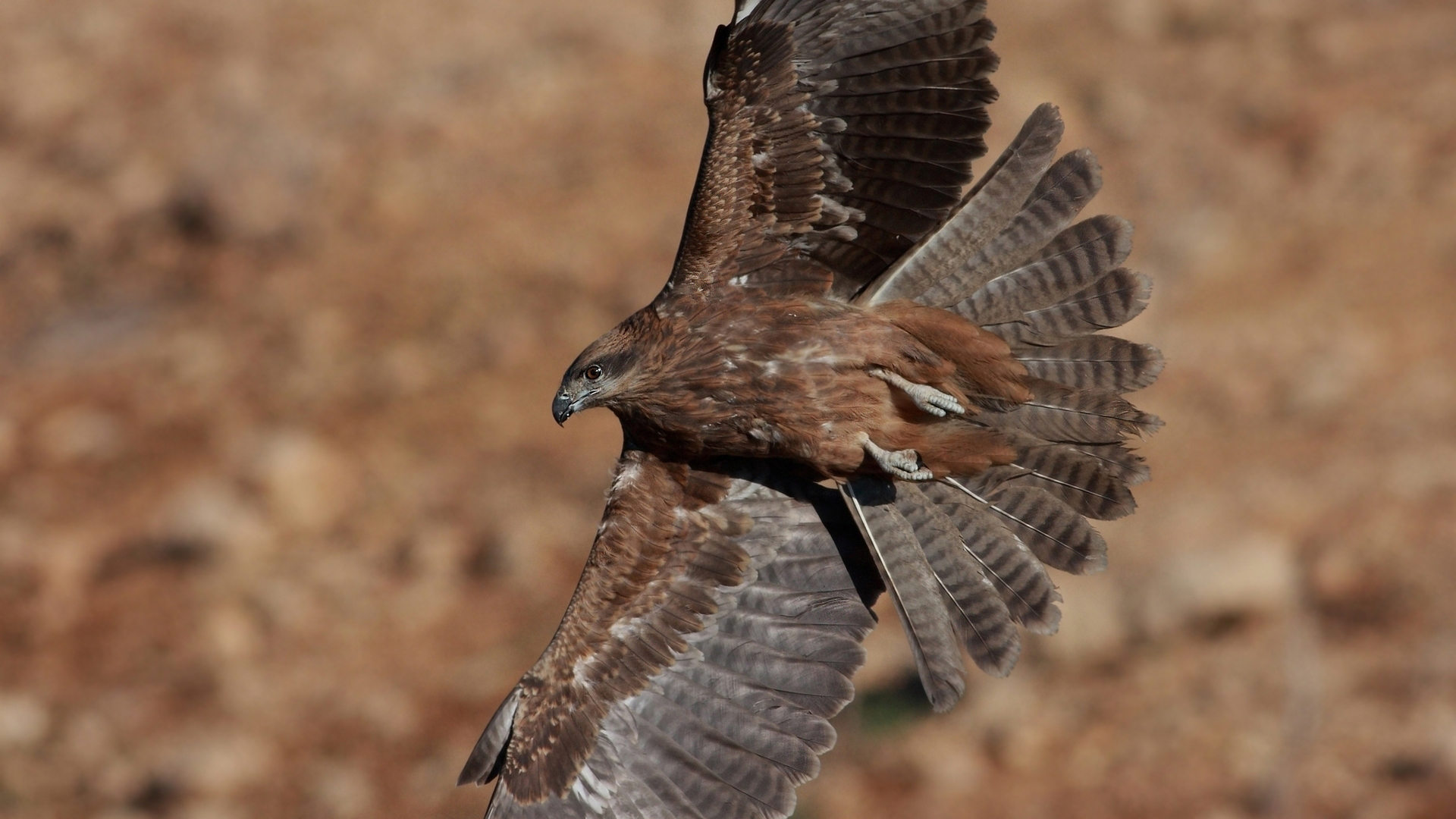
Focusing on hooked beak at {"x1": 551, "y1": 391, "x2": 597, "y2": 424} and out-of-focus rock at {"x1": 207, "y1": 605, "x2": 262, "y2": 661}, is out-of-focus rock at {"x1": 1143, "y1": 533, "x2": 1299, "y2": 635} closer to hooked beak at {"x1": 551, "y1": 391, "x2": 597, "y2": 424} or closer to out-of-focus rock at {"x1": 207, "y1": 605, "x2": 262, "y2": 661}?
hooked beak at {"x1": 551, "y1": 391, "x2": 597, "y2": 424}

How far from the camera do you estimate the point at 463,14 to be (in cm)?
1766

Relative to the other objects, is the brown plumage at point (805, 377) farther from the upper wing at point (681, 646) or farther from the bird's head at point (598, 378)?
the upper wing at point (681, 646)

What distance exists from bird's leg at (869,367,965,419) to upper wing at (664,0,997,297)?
1.52 feet

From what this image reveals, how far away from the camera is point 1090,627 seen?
12164mm

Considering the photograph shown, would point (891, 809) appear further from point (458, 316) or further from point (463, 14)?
point (463, 14)

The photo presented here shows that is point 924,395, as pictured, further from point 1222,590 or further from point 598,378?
point 1222,590

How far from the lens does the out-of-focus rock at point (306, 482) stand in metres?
14.5

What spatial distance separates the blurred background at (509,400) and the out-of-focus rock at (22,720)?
128 mm

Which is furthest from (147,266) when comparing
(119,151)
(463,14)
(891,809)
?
(891,809)

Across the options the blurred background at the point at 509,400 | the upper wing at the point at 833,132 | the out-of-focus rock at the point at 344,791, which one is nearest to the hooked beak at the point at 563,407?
the upper wing at the point at 833,132

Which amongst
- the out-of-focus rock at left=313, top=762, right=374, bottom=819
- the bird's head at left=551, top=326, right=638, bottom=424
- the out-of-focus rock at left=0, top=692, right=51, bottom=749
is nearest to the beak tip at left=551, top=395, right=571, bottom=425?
the bird's head at left=551, top=326, right=638, bottom=424

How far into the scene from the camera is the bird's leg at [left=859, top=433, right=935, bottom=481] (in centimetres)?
579

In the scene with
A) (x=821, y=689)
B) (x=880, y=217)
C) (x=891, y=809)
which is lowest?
(x=891, y=809)

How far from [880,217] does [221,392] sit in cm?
1161
